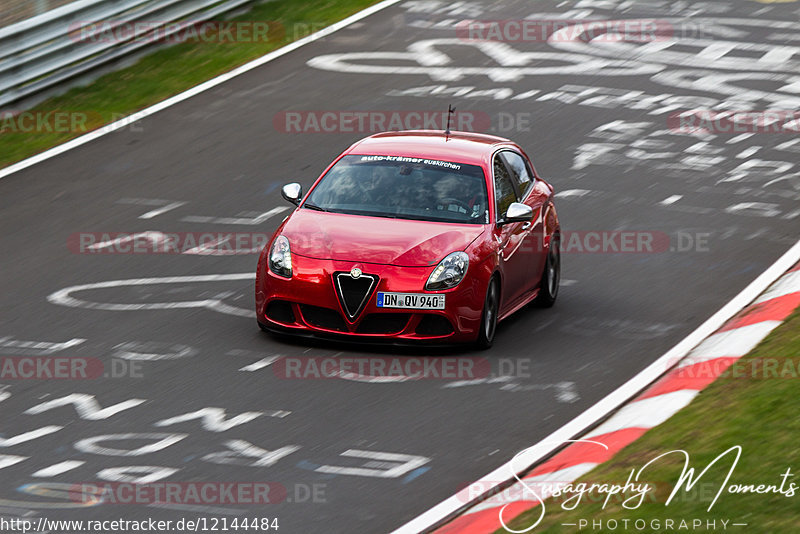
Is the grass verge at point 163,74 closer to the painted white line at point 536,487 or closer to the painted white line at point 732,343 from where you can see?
the painted white line at point 732,343

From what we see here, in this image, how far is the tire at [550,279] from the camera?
41.1ft

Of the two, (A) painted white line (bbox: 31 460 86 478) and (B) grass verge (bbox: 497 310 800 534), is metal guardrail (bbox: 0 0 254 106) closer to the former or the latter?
(A) painted white line (bbox: 31 460 86 478)

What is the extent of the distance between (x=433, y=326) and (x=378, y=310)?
454 millimetres

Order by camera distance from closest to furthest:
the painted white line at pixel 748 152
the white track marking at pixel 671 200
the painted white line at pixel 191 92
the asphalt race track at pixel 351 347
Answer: the asphalt race track at pixel 351 347, the white track marking at pixel 671 200, the painted white line at pixel 191 92, the painted white line at pixel 748 152

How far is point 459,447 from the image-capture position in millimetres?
8742

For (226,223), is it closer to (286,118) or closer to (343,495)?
(286,118)

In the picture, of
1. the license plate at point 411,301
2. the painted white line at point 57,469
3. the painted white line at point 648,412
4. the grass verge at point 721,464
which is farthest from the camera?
the license plate at point 411,301

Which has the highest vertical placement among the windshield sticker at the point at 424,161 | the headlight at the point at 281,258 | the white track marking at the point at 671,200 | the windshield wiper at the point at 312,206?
the windshield sticker at the point at 424,161

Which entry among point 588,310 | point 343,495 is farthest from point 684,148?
point 343,495

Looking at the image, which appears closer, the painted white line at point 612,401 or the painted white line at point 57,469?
the painted white line at point 612,401

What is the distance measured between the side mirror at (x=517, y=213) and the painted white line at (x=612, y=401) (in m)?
1.59

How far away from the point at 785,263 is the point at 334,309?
4.98 m

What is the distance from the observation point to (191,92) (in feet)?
61.6

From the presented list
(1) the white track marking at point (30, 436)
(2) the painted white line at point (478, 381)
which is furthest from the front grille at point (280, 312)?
(1) the white track marking at point (30, 436)
